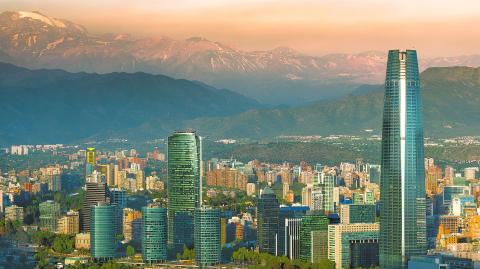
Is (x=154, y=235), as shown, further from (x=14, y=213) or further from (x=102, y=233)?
(x=14, y=213)

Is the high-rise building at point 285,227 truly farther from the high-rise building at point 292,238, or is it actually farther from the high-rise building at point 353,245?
the high-rise building at point 353,245

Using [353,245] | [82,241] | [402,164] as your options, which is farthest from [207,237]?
[402,164]

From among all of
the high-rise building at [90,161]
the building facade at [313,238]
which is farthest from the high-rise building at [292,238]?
the high-rise building at [90,161]

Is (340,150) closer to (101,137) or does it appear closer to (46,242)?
(101,137)

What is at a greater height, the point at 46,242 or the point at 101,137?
the point at 101,137

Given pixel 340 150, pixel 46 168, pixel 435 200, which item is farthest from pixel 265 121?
pixel 435 200

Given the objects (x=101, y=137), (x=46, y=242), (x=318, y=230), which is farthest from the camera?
(x=101, y=137)
